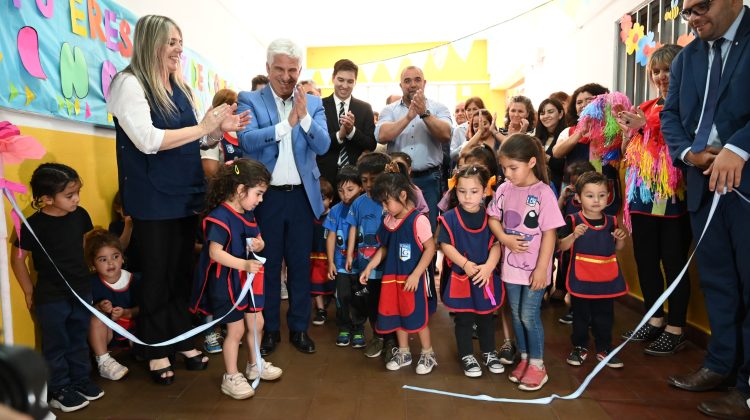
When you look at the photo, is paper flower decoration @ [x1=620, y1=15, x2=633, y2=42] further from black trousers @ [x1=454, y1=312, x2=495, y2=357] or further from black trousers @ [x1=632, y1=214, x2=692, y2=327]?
black trousers @ [x1=454, y1=312, x2=495, y2=357]

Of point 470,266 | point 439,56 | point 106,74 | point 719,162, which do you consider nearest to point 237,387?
point 470,266

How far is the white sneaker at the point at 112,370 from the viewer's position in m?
2.32

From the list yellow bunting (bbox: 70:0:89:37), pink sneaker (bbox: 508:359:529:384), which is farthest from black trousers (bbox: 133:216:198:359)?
pink sneaker (bbox: 508:359:529:384)

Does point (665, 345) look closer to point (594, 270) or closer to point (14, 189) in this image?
point (594, 270)

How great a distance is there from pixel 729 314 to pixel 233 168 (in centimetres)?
220

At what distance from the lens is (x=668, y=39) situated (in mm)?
3572

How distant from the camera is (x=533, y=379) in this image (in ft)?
7.22

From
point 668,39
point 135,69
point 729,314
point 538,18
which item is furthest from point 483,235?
point 538,18

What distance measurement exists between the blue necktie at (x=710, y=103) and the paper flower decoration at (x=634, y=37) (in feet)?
7.28

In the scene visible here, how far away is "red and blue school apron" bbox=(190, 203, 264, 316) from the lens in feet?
7.00

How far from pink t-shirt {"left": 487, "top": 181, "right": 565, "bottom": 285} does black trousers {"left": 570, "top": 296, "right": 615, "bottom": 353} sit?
37 cm

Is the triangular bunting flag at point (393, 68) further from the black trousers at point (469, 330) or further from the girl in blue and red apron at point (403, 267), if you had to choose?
the black trousers at point (469, 330)

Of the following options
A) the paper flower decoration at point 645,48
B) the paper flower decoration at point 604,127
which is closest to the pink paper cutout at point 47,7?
the paper flower decoration at point 604,127

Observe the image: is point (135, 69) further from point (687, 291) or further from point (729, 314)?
point (687, 291)
